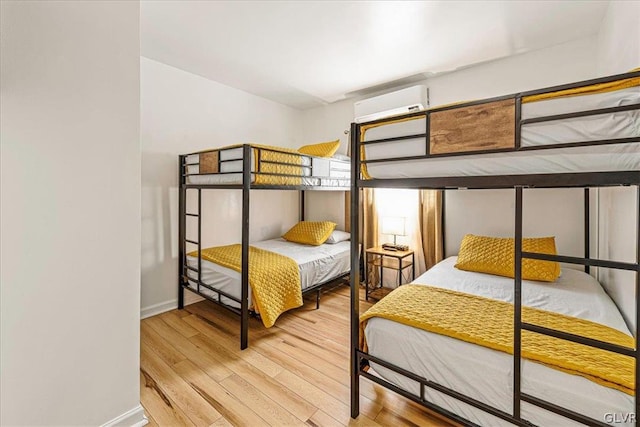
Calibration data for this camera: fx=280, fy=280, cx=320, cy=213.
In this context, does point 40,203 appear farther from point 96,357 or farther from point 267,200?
point 267,200

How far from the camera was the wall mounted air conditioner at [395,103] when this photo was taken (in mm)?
3254

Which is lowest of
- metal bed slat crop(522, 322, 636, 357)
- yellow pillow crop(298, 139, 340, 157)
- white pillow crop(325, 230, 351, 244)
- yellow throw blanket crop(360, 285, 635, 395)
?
yellow throw blanket crop(360, 285, 635, 395)

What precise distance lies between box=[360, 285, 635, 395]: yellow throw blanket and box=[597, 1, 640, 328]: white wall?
430 millimetres

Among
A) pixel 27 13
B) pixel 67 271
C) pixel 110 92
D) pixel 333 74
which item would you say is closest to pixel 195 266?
pixel 67 271

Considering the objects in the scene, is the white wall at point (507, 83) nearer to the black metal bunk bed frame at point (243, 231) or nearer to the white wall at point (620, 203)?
the white wall at point (620, 203)

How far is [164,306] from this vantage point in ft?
10.1

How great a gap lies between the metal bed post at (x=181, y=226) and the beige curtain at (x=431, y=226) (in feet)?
9.10

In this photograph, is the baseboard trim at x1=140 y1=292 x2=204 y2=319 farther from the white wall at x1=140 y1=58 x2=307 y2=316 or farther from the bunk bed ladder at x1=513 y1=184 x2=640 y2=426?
the bunk bed ladder at x1=513 y1=184 x2=640 y2=426

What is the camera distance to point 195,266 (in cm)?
310

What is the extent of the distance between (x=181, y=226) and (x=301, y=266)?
144 cm

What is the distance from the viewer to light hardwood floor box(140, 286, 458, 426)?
5.32ft

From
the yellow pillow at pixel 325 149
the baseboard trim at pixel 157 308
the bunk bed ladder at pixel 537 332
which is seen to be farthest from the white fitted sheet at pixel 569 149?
the baseboard trim at pixel 157 308

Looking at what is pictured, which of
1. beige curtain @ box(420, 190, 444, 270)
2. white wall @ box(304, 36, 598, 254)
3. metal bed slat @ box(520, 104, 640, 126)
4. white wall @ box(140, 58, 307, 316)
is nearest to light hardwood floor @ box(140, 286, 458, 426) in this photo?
white wall @ box(140, 58, 307, 316)

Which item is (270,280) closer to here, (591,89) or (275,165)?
(275,165)
